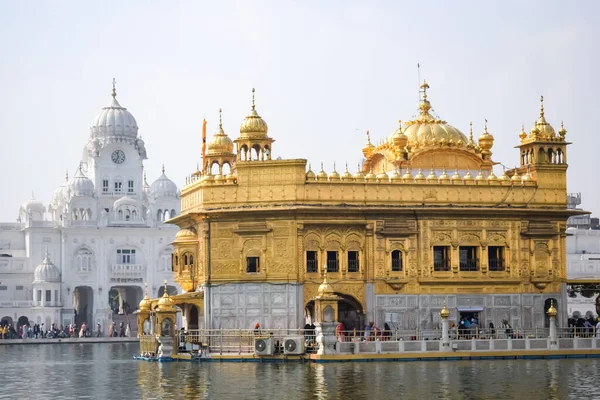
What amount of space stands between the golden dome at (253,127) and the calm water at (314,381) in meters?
8.46

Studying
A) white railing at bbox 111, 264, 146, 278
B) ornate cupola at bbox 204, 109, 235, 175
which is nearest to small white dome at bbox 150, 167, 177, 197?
white railing at bbox 111, 264, 146, 278

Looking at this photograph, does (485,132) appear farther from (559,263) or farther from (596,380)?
(596,380)

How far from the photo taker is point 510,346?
37.9 metres

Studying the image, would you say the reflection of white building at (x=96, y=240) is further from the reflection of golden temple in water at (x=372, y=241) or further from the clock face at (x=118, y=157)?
the reflection of golden temple in water at (x=372, y=241)

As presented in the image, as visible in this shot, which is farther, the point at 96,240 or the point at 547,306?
the point at 96,240

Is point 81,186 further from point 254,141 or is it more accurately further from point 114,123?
point 254,141

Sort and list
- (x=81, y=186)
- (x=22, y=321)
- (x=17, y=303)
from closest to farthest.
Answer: (x=17, y=303) → (x=22, y=321) → (x=81, y=186)

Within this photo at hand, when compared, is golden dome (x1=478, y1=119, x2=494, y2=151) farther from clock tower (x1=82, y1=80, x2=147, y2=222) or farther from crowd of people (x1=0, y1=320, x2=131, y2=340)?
clock tower (x1=82, y1=80, x2=147, y2=222)

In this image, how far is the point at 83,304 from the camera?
88.4 meters

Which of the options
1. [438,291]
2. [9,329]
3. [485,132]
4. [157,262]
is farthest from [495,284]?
[157,262]

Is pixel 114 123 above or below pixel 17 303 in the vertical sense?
above

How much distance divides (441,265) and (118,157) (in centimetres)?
5063

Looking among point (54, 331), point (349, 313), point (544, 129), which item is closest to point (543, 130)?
point (544, 129)

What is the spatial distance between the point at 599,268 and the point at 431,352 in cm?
5250
